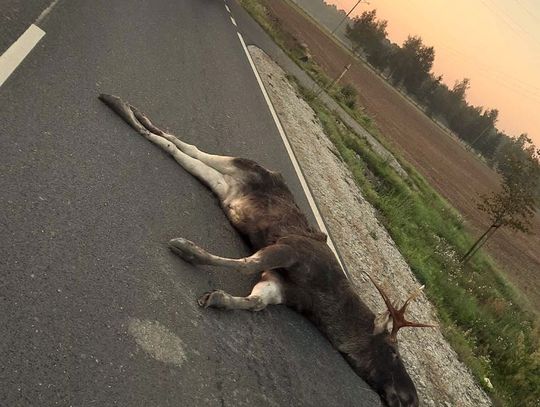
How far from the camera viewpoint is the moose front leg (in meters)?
4.75

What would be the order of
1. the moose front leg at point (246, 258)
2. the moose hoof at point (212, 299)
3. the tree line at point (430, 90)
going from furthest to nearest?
the tree line at point (430, 90) < the moose front leg at point (246, 258) < the moose hoof at point (212, 299)

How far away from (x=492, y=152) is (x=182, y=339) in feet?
456

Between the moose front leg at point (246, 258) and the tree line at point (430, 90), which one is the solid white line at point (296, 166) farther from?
the tree line at point (430, 90)

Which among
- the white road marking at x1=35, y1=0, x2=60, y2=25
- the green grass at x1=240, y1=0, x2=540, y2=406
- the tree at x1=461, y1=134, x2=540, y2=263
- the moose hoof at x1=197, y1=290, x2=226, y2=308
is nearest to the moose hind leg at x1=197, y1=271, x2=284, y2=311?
the moose hoof at x1=197, y1=290, x2=226, y2=308

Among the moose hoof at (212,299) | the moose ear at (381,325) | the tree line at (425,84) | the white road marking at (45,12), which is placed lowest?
the moose hoof at (212,299)

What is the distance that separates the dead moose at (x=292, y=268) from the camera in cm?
524

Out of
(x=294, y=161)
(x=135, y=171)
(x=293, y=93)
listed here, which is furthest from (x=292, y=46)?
(x=135, y=171)

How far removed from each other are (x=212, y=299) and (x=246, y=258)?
69 cm

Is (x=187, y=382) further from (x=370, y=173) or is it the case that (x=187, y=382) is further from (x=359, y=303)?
(x=370, y=173)

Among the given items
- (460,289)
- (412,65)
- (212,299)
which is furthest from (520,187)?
(412,65)

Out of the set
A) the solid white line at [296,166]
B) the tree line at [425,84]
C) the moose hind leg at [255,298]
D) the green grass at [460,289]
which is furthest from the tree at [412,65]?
the moose hind leg at [255,298]

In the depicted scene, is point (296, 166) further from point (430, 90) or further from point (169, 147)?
point (430, 90)

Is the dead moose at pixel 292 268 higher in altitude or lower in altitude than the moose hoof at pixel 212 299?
higher

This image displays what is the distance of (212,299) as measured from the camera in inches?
176
